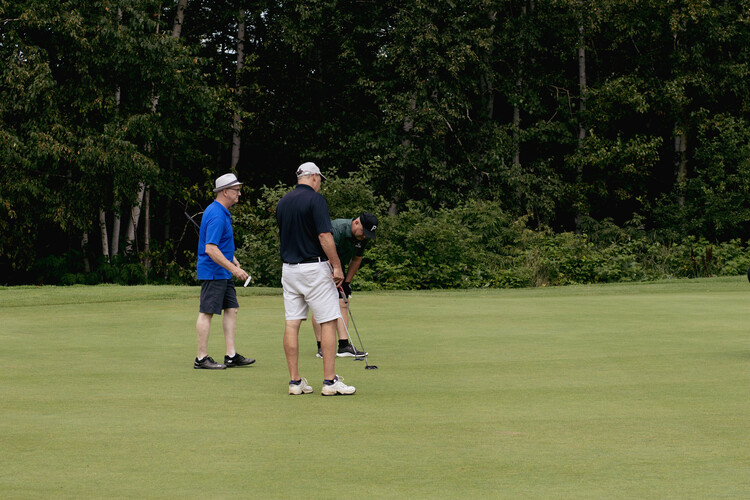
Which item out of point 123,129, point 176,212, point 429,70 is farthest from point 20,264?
point 429,70

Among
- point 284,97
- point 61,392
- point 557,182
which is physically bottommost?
point 61,392

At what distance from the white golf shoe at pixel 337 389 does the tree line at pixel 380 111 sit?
1976 centimetres

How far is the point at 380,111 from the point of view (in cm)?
3878

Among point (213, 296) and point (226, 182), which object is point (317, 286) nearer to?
point (213, 296)

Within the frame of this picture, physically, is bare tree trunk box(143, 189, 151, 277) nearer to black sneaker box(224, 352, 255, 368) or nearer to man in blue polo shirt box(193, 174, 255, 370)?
man in blue polo shirt box(193, 174, 255, 370)

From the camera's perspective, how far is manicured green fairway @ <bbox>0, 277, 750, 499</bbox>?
539 centimetres

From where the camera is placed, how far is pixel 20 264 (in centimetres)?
3275

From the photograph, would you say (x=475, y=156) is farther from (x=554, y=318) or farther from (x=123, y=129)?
(x=554, y=318)

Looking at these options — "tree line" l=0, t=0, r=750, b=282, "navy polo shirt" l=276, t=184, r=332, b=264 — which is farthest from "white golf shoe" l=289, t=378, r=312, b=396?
"tree line" l=0, t=0, r=750, b=282

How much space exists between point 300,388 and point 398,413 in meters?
1.28

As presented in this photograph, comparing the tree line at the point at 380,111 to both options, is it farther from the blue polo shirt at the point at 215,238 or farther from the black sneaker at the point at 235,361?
the black sneaker at the point at 235,361

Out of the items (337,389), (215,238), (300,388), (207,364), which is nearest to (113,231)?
(215,238)

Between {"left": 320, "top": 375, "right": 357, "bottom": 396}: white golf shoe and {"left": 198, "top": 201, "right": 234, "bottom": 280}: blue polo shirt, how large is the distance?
2.47 m

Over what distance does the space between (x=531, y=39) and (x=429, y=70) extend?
5.15 metres
